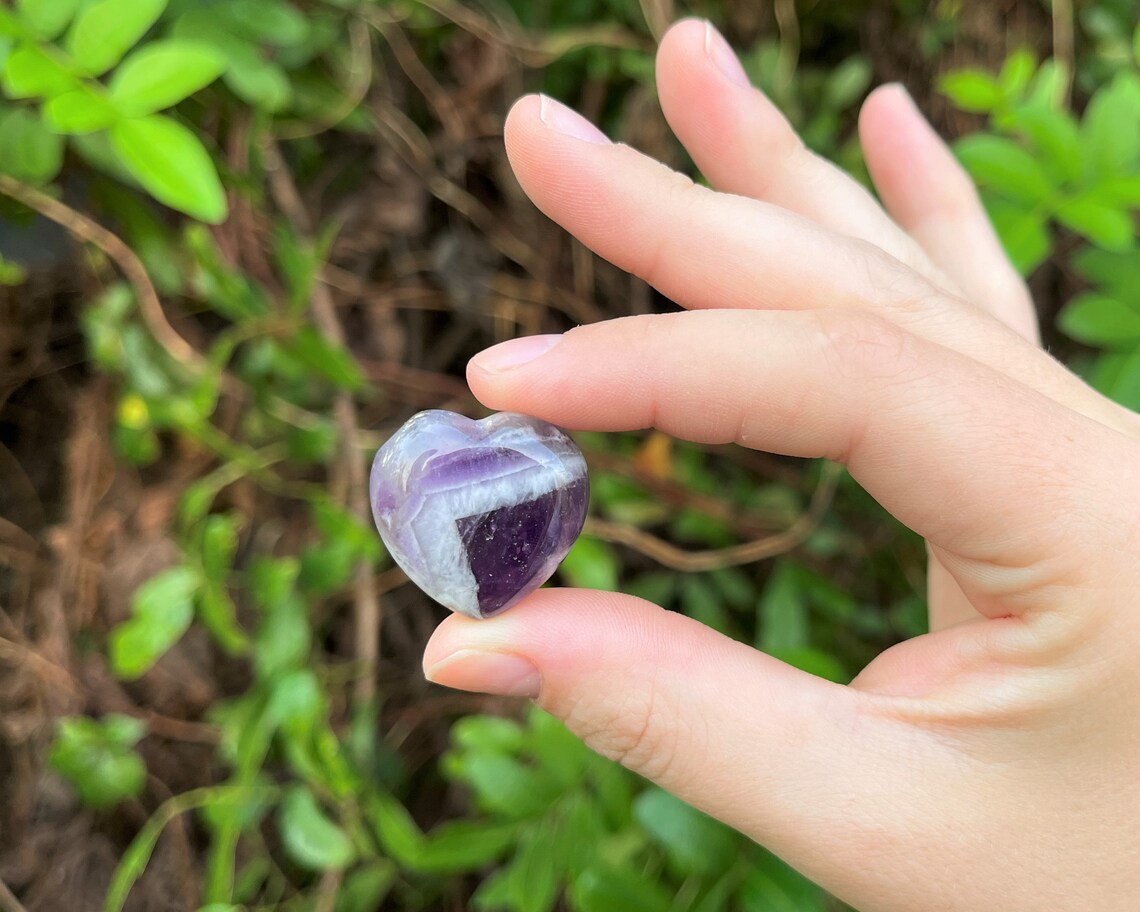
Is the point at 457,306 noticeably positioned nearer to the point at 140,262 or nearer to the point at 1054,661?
the point at 140,262

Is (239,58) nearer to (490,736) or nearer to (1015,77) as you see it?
(490,736)

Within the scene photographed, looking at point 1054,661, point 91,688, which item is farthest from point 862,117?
point 91,688

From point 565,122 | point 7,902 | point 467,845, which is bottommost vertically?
point 7,902

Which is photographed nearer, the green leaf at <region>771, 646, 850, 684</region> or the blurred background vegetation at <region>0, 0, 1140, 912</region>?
the green leaf at <region>771, 646, 850, 684</region>

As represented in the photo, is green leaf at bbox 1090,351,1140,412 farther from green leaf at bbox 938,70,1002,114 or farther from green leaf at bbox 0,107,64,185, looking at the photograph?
green leaf at bbox 0,107,64,185

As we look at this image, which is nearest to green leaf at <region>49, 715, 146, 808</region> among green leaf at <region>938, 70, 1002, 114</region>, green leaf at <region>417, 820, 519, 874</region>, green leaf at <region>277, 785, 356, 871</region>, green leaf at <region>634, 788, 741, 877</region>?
green leaf at <region>277, 785, 356, 871</region>

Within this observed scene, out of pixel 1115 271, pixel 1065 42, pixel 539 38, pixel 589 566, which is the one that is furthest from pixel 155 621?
pixel 1065 42
